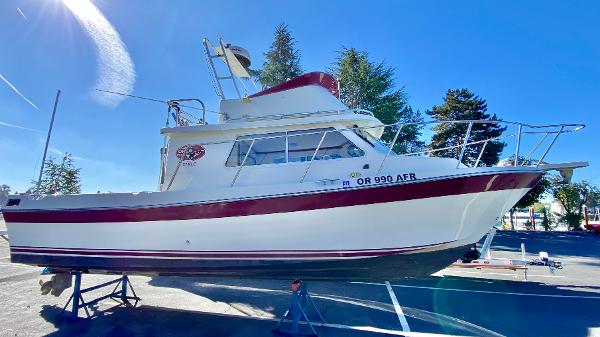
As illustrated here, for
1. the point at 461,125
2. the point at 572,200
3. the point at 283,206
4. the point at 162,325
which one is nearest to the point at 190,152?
the point at 283,206

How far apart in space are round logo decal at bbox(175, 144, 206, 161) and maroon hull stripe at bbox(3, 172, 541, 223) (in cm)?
102

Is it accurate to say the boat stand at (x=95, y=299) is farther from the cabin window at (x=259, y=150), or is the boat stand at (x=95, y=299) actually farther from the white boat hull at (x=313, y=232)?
the cabin window at (x=259, y=150)

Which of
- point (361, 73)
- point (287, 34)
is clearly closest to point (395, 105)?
point (361, 73)

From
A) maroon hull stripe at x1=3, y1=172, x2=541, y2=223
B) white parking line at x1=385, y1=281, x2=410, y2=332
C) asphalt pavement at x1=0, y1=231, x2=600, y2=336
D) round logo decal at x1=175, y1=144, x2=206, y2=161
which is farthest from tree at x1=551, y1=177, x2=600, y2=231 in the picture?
round logo decal at x1=175, y1=144, x2=206, y2=161

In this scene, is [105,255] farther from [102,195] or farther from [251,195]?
[251,195]

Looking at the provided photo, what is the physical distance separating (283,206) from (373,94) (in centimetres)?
1669

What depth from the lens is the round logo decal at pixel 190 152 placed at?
16.4 feet

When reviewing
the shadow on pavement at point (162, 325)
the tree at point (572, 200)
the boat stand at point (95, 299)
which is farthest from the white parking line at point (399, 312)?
the tree at point (572, 200)

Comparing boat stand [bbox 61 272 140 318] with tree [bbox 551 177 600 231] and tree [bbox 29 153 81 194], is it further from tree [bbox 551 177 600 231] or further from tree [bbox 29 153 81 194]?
tree [bbox 551 177 600 231]

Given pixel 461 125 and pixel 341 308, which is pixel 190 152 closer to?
pixel 341 308

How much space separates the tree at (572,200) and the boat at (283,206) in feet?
99.1

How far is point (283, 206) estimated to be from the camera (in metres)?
3.99

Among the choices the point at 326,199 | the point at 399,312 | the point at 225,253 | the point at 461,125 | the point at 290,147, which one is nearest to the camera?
the point at 326,199

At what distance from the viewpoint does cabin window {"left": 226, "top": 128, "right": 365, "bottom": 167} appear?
15.3 feet
